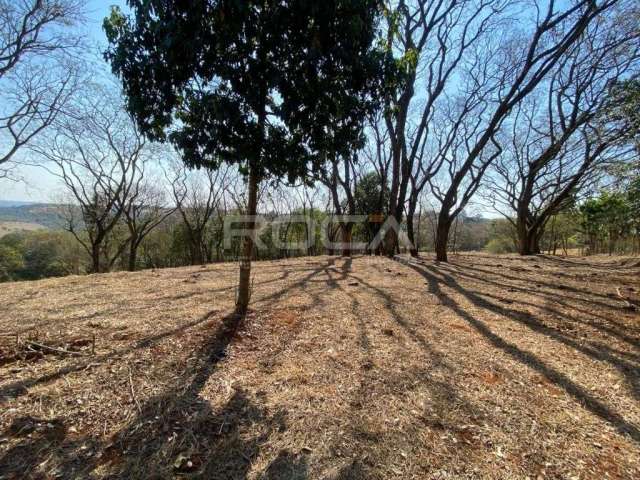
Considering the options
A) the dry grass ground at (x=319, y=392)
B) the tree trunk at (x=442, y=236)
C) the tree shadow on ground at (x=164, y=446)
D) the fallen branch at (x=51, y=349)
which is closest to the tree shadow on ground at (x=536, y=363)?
the dry grass ground at (x=319, y=392)

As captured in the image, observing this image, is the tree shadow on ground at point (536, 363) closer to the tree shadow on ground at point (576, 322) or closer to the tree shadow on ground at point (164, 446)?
the tree shadow on ground at point (576, 322)

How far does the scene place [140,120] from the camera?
2457 mm

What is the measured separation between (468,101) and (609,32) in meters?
3.59

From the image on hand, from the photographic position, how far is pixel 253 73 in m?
2.35

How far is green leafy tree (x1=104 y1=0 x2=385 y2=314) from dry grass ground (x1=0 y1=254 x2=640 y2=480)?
1.64m

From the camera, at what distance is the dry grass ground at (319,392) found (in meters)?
1.27


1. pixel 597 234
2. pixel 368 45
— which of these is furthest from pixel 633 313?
pixel 597 234

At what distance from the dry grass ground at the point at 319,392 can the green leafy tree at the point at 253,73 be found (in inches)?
64.6

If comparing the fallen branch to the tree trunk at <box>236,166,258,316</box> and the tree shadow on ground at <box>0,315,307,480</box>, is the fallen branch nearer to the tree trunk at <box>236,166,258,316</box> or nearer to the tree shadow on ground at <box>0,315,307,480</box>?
the tree shadow on ground at <box>0,315,307,480</box>

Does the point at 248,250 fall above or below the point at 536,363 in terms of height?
above

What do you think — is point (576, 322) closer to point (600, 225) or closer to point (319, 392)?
point (319, 392)

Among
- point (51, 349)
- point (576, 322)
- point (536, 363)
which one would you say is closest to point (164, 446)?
point (51, 349)

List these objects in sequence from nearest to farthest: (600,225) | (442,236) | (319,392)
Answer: (319,392), (442,236), (600,225)

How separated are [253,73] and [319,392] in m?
2.55
